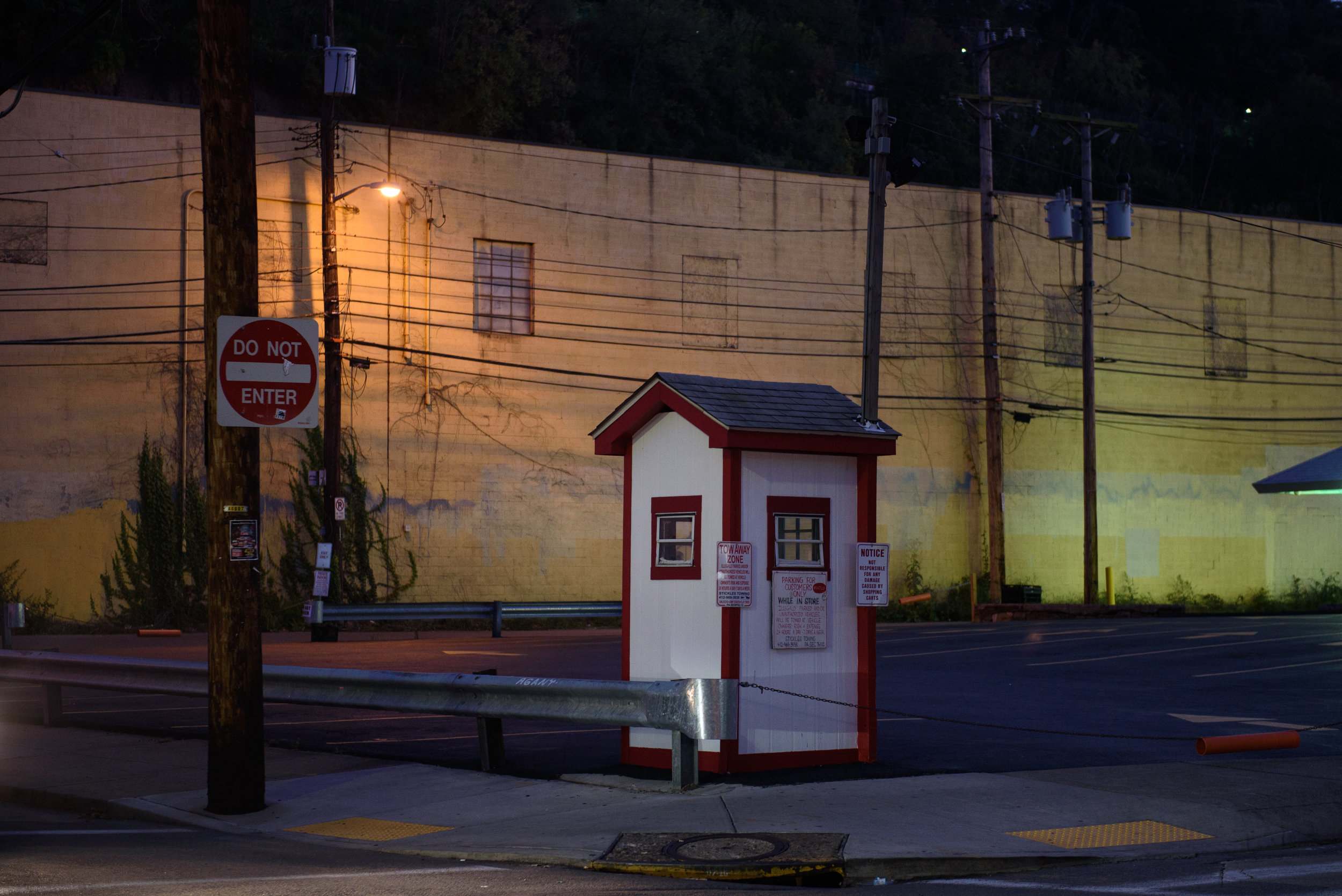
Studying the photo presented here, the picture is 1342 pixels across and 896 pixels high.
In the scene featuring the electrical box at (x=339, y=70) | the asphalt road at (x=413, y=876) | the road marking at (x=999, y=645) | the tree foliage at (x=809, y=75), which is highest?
the tree foliage at (x=809, y=75)

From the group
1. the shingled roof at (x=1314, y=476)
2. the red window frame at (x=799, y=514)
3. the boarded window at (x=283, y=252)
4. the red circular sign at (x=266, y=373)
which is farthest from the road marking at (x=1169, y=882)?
the boarded window at (x=283, y=252)

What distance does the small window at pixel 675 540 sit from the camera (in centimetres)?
1113

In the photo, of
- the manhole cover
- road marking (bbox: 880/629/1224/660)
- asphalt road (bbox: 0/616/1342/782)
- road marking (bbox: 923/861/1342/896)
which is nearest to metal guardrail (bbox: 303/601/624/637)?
asphalt road (bbox: 0/616/1342/782)

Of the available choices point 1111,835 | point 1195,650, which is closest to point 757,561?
point 1111,835

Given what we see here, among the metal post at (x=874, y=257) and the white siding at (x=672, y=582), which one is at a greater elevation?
the metal post at (x=874, y=257)

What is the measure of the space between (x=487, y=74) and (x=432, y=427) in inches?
673

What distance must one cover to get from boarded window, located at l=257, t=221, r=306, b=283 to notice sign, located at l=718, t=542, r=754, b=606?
22.3m

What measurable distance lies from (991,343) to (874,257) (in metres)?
22.4

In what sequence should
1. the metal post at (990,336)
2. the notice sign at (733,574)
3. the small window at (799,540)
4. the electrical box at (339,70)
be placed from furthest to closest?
the metal post at (990,336), the electrical box at (339,70), the small window at (799,540), the notice sign at (733,574)

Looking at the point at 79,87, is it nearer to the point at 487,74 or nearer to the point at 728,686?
the point at 487,74

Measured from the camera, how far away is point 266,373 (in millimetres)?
10109

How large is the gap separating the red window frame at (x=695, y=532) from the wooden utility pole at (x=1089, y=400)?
2737 cm

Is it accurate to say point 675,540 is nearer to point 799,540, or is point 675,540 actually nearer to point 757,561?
point 757,561

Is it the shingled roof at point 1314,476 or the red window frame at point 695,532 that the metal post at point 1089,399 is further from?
the red window frame at point 695,532
